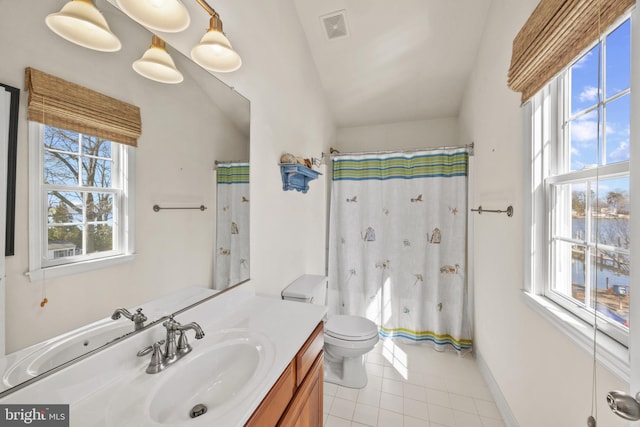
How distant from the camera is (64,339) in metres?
0.65

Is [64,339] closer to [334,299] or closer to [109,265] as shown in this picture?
[109,265]

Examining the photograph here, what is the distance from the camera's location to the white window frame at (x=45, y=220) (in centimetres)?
58

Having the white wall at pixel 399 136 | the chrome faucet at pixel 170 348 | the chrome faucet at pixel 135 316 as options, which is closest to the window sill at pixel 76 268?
the chrome faucet at pixel 135 316

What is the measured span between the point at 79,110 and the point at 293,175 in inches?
46.8

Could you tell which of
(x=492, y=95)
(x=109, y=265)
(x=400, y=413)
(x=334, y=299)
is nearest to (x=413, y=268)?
(x=334, y=299)

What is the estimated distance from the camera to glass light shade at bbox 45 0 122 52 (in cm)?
62

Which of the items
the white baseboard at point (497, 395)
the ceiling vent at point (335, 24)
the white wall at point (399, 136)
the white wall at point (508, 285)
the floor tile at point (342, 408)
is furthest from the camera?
the white wall at point (399, 136)

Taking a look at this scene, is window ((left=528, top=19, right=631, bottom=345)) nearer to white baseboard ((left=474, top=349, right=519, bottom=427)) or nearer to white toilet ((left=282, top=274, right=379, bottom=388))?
white baseboard ((left=474, top=349, right=519, bottom=427))

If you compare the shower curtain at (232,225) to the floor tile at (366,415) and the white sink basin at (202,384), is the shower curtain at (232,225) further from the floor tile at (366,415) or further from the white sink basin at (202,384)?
the floor tile at (366,415)

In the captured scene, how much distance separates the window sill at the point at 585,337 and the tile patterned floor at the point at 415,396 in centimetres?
97

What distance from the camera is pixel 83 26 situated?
26.1 inches

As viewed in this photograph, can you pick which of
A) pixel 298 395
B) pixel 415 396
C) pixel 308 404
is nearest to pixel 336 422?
pixel 415 396

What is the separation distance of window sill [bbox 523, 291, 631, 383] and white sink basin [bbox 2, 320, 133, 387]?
1.44 metres

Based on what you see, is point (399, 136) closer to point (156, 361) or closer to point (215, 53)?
point (215, 53)
